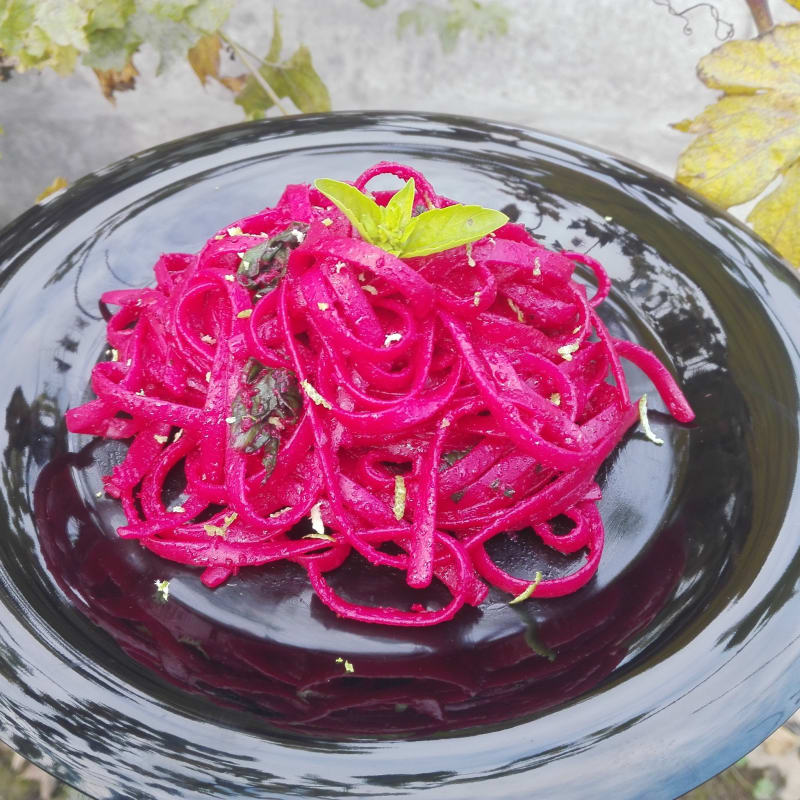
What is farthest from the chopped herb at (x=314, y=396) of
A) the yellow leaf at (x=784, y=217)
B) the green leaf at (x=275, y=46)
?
the green leaf at (x=275, y=46)

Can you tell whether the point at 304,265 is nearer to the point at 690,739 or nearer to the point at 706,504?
the point at 706,504

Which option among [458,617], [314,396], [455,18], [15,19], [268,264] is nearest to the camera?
[458,617]

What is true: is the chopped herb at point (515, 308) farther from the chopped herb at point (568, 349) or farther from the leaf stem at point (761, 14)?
the leaf stem at point (761, 14)

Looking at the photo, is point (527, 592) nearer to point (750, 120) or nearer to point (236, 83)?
point (750, 120)

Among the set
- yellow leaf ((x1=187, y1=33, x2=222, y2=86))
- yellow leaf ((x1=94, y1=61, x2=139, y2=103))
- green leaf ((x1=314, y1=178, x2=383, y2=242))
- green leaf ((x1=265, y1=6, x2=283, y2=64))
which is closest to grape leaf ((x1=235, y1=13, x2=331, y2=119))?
green leaf ((x1=265, y1=6, x2=283, y2=64))

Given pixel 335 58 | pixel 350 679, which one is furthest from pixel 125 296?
pixel 335 58

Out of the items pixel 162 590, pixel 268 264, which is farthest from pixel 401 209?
pixel 162 590
